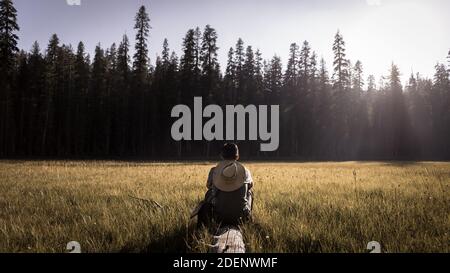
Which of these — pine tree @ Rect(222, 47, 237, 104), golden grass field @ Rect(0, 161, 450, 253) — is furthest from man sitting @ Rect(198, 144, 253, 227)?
pine tree @ Rect(222, 47, 237, 104)

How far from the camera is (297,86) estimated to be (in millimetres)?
55156

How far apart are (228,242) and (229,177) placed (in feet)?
3.85

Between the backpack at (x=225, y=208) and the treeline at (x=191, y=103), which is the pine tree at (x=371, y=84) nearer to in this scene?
the treeline at (x=191, y=103)

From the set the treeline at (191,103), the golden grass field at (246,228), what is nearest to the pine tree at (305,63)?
the treeline at (191,103)

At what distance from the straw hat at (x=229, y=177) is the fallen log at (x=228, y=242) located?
2.13ft

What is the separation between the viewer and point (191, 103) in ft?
157

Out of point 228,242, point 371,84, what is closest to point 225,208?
point 228,242

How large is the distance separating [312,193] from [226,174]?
15.9 feet

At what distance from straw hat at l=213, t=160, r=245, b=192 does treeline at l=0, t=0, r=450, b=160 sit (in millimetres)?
34713

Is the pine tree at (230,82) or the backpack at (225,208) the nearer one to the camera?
the backpack at (225,208)

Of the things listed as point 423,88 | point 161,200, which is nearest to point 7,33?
point 161,200

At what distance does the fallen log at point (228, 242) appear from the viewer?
356 cm

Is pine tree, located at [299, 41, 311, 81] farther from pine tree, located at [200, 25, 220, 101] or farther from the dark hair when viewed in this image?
the dark hair

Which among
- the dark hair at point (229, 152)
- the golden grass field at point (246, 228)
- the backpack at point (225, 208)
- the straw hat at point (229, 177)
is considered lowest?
the golden grass field at point (246, 228)
